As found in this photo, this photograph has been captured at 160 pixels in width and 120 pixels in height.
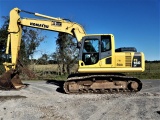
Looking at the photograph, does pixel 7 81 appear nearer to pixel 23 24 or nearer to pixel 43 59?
pixel 23 24

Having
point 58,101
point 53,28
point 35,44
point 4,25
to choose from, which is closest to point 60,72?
point 35,44

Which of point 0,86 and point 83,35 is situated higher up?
point 83,35

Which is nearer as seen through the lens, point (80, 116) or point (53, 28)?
point (80, 116)

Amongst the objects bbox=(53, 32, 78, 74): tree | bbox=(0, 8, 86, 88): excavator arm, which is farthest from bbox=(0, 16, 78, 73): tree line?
bbox=(0, 8, 86, 88): excavator arm

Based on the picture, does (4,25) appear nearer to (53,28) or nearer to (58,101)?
(53,28)

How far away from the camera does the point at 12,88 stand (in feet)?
45.7

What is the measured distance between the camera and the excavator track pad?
13367mm

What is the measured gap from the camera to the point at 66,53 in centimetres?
2773

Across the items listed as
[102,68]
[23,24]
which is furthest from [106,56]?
[23,24]

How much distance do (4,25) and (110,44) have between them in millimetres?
17519

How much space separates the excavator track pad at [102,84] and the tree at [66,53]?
14.1 meters

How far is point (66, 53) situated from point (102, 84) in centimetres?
1459

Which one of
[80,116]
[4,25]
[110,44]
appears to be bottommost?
[80,116]

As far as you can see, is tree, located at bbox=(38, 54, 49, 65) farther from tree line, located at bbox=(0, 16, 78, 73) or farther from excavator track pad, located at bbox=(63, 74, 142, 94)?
excavator track pad, located at bbox=(63, 74, 142, 94)
